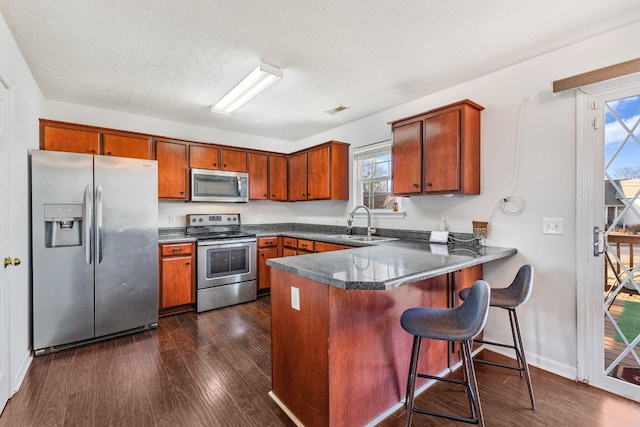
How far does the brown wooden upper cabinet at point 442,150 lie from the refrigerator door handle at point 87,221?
305 centimetres

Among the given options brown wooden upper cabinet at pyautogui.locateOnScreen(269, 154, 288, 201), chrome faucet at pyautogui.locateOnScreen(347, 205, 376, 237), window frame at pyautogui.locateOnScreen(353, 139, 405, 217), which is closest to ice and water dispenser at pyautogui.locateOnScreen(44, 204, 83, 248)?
brown wooden upper cabinet at pyautogui.locateOnScreen(269, 154, 288, 201)

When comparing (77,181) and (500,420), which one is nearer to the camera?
(500,420)

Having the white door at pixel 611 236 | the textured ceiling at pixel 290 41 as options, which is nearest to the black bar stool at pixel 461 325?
the white door at pixel 611 236

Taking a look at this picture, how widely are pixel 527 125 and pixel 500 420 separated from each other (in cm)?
220

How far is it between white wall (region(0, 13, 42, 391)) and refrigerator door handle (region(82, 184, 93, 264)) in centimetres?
39

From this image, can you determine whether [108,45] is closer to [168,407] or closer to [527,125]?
[168,407]

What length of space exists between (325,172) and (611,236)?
9.76 ft

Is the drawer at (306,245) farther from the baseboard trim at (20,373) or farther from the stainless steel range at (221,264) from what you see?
the baseboard trim at (20,373)

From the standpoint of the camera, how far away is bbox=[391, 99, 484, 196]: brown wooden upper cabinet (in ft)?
Answer: 8.39

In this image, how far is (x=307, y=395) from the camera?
1636 millimetres

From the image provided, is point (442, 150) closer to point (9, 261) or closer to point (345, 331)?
point (345, 331)

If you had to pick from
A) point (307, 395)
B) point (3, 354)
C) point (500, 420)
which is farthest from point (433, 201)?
point (3, 354)

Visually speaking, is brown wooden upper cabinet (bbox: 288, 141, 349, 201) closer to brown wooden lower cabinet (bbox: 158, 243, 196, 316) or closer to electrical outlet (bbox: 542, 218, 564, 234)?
brown wooden lower cabinet (bbox: 158, 243, 196, 316)

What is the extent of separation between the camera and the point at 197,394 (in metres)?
2.00
